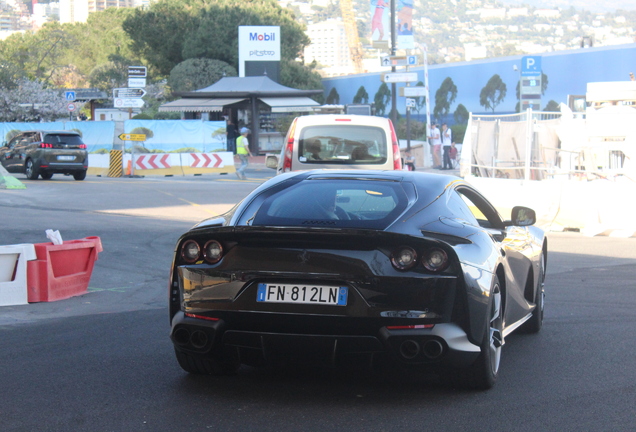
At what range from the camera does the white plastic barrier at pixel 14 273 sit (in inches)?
337

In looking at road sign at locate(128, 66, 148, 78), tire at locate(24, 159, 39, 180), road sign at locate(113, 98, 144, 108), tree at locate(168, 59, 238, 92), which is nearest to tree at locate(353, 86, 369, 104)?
tree at locate(168, 59, 238, 92)

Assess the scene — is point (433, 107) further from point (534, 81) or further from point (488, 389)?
point (488, 389)

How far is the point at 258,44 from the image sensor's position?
187 ft

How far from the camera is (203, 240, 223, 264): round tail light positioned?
16.5 ft

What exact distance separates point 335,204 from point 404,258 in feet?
2.86

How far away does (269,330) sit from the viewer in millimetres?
4875

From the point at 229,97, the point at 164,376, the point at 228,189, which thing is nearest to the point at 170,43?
the point at 229,97

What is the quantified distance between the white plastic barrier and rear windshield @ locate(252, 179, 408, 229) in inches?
156

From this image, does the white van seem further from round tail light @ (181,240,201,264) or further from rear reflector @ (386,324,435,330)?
rear reflector @ (386,324,435,330)

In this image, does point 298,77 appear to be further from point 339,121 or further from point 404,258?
point 404,258

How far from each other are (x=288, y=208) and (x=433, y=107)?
5305 cm

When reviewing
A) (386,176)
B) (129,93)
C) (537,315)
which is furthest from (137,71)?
(386,176)

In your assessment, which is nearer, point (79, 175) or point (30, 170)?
point (30, 170)

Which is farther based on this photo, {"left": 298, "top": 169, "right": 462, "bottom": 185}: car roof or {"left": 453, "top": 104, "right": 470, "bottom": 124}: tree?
{"left": 453, "top": 104, "right": 470, "bottom": 124}: tree
